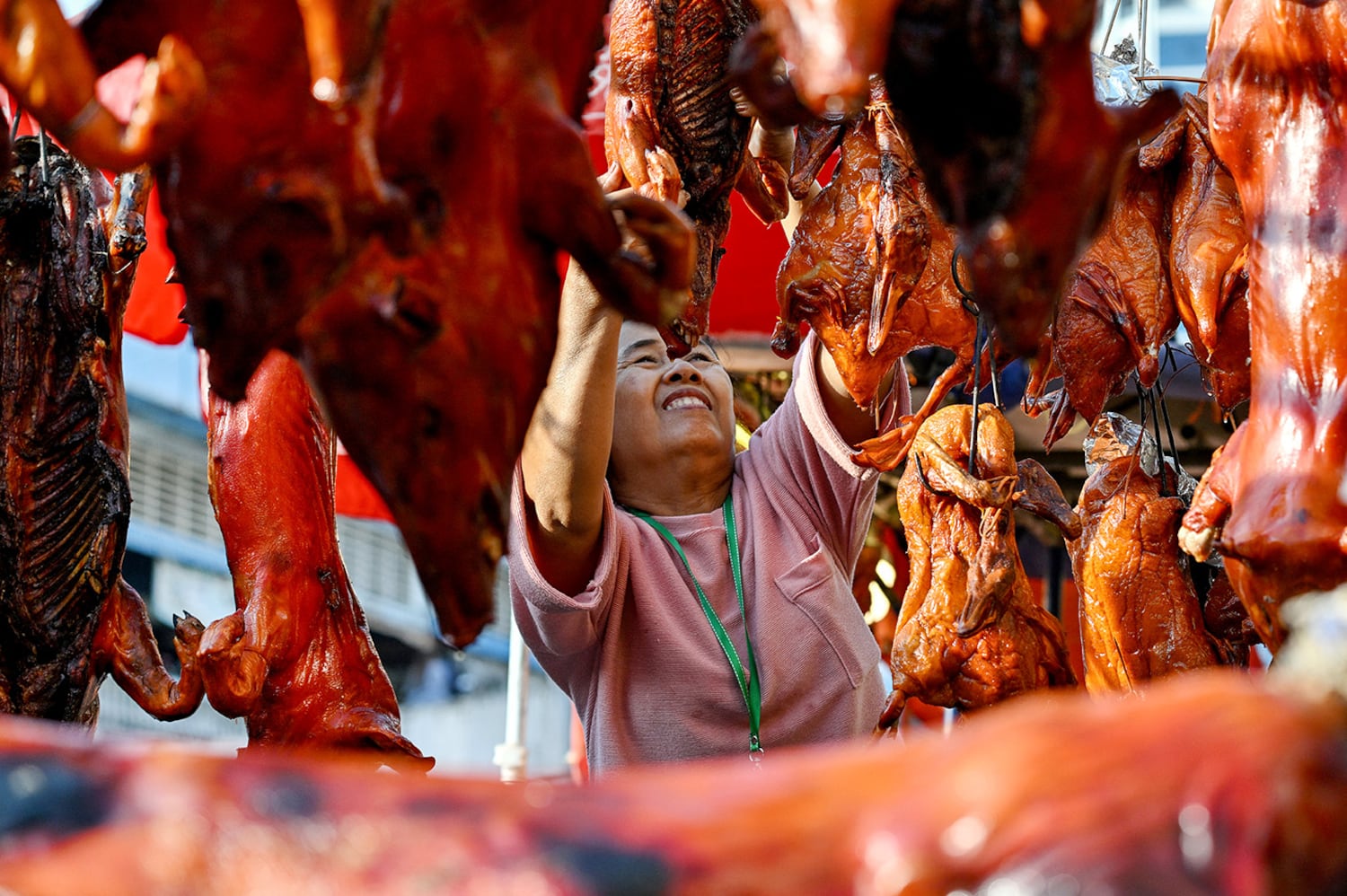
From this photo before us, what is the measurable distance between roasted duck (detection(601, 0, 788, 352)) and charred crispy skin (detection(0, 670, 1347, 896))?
1500 millimetres

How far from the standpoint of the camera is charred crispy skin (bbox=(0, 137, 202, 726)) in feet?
7.83

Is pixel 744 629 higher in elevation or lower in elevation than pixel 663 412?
lower

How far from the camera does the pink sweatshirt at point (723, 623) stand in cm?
306

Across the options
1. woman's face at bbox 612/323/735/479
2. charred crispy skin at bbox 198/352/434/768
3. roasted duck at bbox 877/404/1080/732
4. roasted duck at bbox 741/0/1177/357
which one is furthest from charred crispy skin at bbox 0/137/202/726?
roasted duck at bbox 741/0/1177/357

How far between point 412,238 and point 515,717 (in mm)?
3115

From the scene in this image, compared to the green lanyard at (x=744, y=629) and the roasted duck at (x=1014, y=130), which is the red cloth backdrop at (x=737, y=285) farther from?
the roasted duck at (x=1014, y=130)

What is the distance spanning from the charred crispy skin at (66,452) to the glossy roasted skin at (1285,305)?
1.55m

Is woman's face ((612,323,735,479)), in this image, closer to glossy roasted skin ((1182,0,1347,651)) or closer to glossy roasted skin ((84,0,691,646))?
glossy roasted skin ((1182,0,1347,651))

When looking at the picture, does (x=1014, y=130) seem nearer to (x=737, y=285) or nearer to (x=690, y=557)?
(x=690, y=557)

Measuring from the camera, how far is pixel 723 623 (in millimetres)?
3182

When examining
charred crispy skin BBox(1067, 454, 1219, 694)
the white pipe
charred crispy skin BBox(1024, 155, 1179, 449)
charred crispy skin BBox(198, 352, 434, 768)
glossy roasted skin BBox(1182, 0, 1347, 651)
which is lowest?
the white pipe

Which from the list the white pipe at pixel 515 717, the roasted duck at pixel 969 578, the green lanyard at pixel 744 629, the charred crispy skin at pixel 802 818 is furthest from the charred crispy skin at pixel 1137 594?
the charred crispy skin at pixel 802 818

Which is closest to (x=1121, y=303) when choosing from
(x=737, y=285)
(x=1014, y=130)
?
(x=1014, y=130)

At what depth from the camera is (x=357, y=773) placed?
1.01 m
